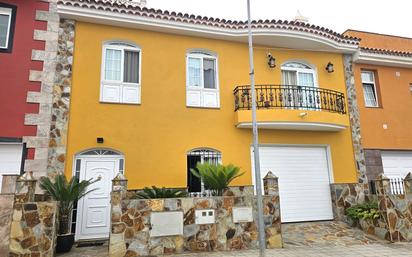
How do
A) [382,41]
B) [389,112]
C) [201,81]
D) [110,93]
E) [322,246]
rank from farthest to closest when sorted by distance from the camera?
1. [382,41]
2. [389,112]
3. [201,81]
4. [110,93]
5. [322,246]

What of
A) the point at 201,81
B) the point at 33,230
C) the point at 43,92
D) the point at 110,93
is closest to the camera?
the point at 33,230

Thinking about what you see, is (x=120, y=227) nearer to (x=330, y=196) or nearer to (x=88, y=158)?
(x=88, y=158)

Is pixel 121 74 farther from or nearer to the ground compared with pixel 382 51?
nearer to the ground

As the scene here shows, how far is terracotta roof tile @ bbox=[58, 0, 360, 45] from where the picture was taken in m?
9.30

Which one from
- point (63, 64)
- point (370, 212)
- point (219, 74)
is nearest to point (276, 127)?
point (219, 74)

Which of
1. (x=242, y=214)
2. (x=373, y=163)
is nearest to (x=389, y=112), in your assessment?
(x=373, y=163)

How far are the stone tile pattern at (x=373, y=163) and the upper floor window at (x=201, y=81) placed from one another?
627cm

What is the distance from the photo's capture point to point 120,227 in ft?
23.1

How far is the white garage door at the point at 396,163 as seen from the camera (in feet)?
38.8

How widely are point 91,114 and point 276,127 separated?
615 cm

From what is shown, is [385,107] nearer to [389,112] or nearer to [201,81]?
[389,112]

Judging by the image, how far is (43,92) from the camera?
880cm

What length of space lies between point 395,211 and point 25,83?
11632mm

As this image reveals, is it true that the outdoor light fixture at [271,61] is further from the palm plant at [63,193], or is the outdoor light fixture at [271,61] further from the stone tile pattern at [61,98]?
the palm plant at [63,193]
